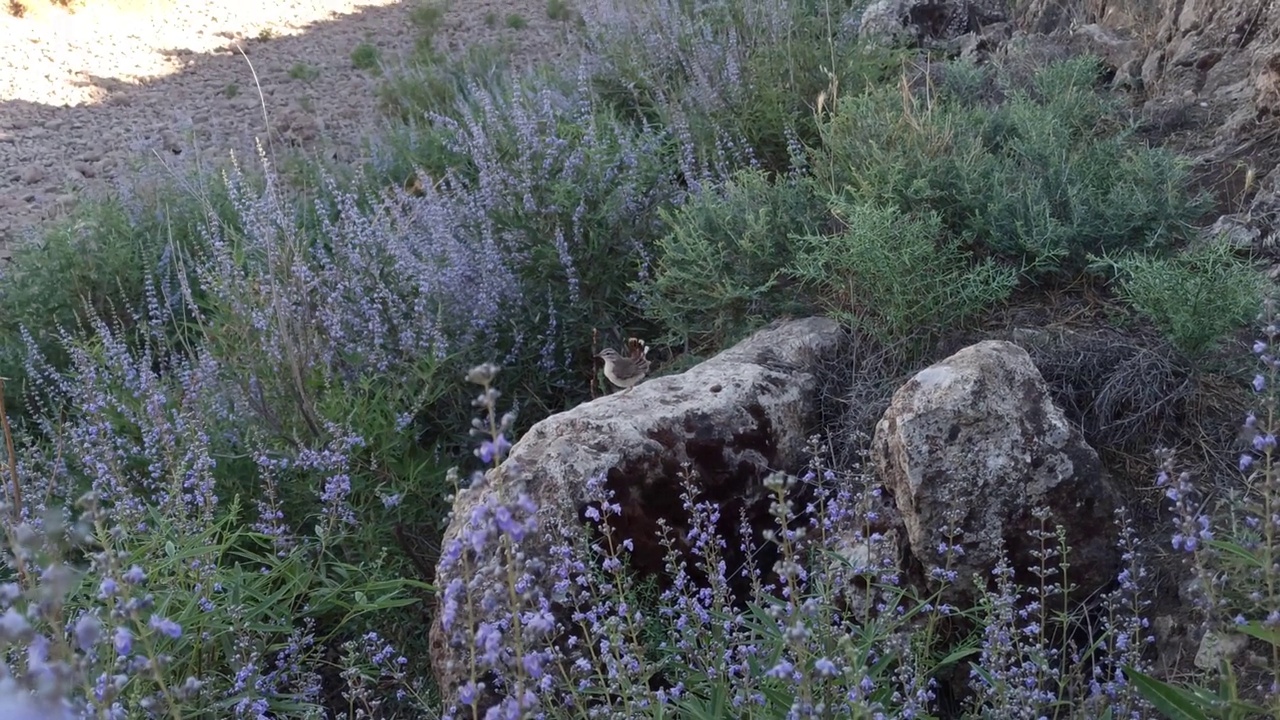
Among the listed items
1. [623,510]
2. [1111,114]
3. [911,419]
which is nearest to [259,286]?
→ [623,510]

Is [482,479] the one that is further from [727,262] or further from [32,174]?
[32,174]

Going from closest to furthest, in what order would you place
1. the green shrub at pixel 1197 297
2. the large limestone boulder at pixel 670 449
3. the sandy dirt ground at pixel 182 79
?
1. the large limestone boulder at pixel 670 449
2. the green shrub at pixel 1197 297
3. the sandy dirt ground at pixel 182 79

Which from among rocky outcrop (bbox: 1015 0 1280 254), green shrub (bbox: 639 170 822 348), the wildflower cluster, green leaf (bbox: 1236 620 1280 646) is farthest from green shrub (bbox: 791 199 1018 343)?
green leaf (bbox: 1236 620 1280 646)

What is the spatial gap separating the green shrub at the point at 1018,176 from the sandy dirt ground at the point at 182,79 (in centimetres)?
445

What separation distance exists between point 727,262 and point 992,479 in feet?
4.82

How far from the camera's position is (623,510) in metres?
3.16

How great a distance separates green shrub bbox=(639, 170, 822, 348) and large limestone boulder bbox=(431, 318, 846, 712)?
1.50 ft

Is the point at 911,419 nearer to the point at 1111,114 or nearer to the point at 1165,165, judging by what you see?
the point at 1165,165

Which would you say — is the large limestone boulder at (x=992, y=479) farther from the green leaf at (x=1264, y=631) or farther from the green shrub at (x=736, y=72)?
the green shrub at (x=736, y=72)

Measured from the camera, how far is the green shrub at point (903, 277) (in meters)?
3.52

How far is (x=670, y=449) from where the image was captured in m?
3.24

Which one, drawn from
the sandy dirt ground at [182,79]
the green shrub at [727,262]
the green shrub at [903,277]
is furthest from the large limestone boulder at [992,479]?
the sandy dirt ground at [182,79]

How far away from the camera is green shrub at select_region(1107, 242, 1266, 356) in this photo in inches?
124

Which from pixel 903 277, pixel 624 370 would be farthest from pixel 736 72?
pixel 624 370
